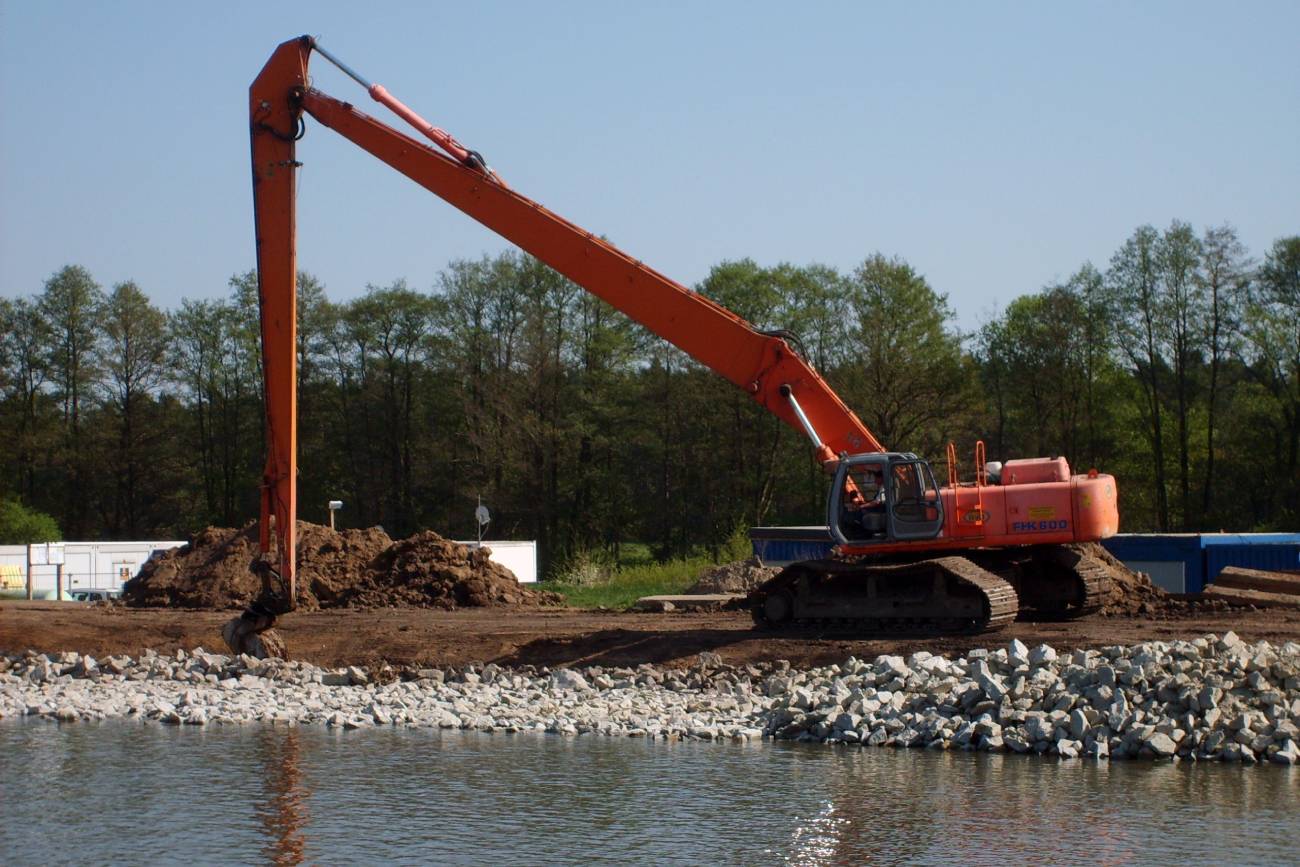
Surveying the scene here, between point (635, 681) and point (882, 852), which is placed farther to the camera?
point (635, 681)

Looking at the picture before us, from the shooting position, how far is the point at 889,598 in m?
20.5

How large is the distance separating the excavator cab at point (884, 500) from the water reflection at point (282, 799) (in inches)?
311

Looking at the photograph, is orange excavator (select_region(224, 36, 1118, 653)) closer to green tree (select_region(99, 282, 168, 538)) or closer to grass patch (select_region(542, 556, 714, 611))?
Answer: grass patch (select_region(542, 556, 714, 611))

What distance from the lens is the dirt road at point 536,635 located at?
1947 cm

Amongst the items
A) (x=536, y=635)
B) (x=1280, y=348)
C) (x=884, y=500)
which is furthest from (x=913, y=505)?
(x=1280, y=348)

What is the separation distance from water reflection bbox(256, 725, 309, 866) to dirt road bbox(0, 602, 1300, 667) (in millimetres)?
4291

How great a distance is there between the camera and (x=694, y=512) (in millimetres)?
62938

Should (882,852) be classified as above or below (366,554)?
below

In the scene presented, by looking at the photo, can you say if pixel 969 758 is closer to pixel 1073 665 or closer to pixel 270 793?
pixel 1073 665

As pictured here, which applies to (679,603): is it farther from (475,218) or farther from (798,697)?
(798,697)

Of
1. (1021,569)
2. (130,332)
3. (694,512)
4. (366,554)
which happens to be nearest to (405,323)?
(130,332)

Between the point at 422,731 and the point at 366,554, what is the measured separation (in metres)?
11.9

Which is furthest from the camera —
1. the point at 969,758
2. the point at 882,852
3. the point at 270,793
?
the point at 969,758

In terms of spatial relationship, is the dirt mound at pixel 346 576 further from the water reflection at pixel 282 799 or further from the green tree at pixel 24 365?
the green tree at pixel 24 365
